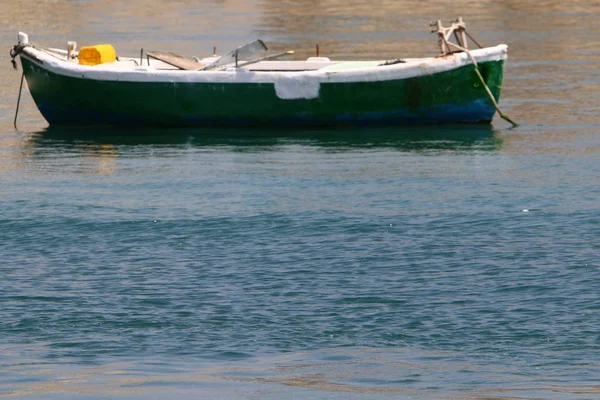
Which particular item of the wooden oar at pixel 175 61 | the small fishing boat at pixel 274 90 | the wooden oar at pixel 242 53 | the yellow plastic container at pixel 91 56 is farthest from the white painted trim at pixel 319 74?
the yellow plastic container at pixel 91 56

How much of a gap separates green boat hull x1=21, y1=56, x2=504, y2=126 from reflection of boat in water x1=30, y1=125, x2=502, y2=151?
0.58 ft

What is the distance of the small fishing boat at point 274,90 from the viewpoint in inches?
866

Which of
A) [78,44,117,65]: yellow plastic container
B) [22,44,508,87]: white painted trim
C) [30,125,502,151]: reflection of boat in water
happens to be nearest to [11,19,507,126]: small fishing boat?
[22,44,508,87]: white painted trim

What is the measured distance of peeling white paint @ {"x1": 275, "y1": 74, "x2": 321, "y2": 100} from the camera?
862 inches

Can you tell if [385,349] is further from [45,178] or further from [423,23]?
[423,23]

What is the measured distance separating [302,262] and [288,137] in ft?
30.5

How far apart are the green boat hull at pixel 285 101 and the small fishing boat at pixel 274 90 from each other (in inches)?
0.7

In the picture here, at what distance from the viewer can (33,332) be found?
34.4 ft

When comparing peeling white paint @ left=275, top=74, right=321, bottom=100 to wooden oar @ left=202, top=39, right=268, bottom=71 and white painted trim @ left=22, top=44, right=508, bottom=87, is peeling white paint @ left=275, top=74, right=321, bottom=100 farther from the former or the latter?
wooden oar @ left=202, top=39, right=268, bottom=71

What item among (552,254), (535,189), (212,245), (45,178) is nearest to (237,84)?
(45,178)

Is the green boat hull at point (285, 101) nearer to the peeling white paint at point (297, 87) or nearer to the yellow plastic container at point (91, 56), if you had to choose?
the peeling white paint at point (297, 87)

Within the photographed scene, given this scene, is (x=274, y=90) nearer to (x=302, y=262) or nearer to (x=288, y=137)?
(x=288, y=137)

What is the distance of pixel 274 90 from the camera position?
22188mm

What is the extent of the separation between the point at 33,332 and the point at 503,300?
4.15 metres
